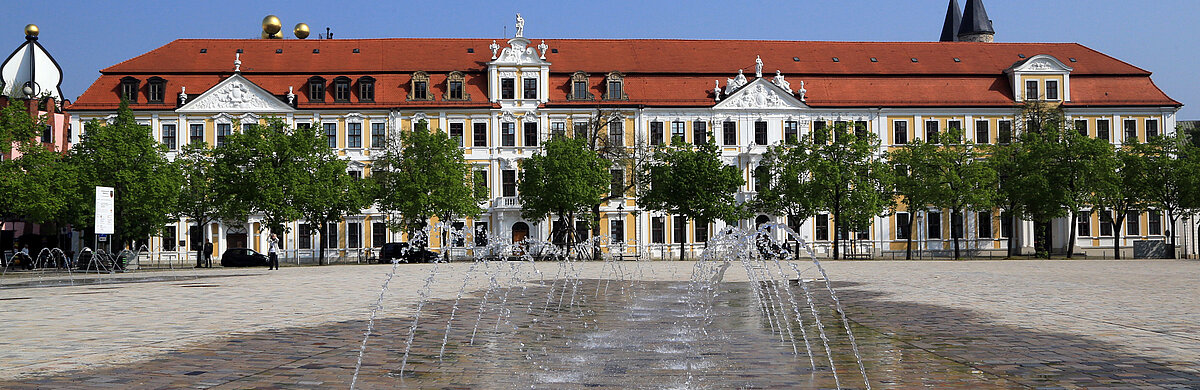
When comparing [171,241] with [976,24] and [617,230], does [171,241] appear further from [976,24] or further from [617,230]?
[976,24]

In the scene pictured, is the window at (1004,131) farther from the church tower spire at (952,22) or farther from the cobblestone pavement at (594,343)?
the cobblestone pavement at (594,343)

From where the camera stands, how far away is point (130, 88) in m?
59.7

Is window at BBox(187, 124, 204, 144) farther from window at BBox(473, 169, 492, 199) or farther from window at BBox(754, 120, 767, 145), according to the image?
window at BBox(754, 120, 767, 145)

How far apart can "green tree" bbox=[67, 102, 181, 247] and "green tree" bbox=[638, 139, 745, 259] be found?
23.7 meters

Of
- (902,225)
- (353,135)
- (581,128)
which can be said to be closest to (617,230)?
(581,128)

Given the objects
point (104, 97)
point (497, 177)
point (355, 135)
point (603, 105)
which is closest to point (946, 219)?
point (603, 105)

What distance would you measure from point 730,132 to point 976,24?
35263 millimetres

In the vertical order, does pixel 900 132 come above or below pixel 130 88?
below

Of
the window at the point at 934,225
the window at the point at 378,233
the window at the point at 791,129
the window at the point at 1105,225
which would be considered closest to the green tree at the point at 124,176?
the window at the point at 378,233

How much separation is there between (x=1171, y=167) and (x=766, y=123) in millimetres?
21105

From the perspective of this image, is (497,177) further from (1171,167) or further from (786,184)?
(1171,167)

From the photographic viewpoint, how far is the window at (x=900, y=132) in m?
63.2

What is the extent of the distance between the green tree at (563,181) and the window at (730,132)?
9.26m

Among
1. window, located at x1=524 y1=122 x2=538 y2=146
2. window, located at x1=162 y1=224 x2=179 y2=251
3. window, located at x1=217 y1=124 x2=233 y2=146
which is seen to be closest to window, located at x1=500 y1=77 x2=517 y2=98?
window, located at x1=524 y1=122 x2=538 y2=146
